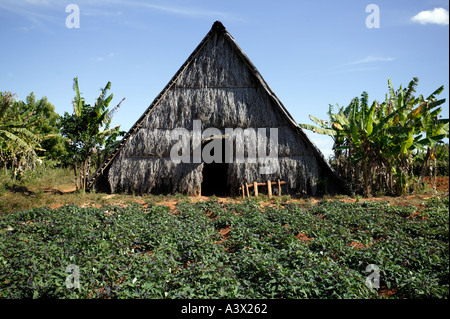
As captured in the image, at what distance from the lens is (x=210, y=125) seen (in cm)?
1270

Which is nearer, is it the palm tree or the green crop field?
the green crop field

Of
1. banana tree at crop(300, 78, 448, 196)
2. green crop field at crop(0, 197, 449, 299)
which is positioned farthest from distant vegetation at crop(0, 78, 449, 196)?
green crop field at crop(0, 197, 449, 299)

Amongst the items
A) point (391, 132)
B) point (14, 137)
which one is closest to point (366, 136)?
point (391, 132)

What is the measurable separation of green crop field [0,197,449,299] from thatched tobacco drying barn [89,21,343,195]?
10.5ft

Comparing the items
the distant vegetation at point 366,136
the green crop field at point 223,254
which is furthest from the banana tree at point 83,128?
the green crop field at point 223,254

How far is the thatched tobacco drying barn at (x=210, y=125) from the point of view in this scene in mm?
12523

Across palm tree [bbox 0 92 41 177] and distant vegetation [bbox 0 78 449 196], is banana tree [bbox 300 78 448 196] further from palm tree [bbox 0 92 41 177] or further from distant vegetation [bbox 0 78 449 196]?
palm tree [bbox 0 92 41 177]

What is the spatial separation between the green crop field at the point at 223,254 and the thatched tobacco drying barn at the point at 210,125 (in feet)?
10.5

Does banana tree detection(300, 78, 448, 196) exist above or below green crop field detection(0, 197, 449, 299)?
above

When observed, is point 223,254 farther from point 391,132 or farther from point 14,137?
point 14,137

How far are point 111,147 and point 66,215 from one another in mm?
6030

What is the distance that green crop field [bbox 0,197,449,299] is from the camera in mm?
5027

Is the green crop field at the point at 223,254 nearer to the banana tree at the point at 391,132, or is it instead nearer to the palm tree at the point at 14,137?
the banana tree at the point at 391,132

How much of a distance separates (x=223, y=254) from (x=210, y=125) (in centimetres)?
703
